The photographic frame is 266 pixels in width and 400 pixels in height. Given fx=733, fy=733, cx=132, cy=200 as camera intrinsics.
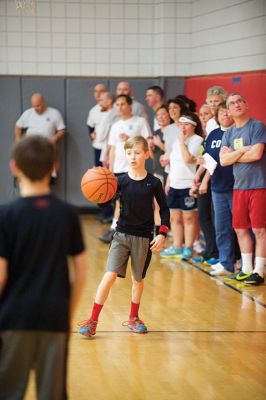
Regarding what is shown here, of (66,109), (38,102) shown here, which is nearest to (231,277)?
(38,102)

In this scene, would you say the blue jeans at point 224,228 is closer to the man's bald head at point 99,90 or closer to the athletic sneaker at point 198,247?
the athletic sneaker at point 198,247

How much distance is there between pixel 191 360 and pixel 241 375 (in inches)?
15.9

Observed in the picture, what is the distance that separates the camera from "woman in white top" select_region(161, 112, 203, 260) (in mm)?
7859

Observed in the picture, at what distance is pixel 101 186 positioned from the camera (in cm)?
507

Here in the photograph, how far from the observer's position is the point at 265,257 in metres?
6.96

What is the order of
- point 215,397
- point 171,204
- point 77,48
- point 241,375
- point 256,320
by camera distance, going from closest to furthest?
point 215,397 → point 241,375 → point 256,320 → point 171,204 → point 77,48

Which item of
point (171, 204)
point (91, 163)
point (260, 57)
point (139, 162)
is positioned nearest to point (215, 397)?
point (139, 162)

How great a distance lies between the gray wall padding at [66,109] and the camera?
11.2m

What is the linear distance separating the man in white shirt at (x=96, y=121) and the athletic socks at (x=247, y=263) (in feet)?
13.1

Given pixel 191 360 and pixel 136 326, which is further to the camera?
pixel 136 326

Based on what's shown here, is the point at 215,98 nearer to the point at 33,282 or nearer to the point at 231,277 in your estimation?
the point at 231,277

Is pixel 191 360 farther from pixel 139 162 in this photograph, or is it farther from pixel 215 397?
pixel 139 162

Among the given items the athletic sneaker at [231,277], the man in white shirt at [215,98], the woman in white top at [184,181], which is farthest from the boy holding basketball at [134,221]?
the woman in white top at [184,181]

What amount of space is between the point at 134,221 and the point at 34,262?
94.6 inches
